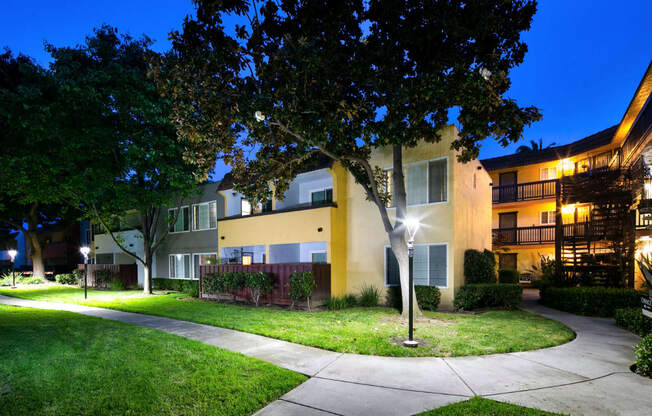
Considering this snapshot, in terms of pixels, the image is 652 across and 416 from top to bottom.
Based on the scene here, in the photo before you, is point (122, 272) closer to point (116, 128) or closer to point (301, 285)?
point (116, 128)

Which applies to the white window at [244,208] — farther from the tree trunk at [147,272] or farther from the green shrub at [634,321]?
the green shrub at [634,321]

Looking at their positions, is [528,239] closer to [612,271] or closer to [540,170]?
[540,170]

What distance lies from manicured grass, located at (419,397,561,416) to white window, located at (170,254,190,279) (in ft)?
65.0

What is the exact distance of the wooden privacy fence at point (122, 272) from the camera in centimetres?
2305

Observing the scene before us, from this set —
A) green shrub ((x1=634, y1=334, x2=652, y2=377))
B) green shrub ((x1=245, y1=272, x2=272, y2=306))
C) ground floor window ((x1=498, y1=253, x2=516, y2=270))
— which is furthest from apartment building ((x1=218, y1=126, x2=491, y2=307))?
ground floor window ((x1=498, y1=253, x2=516, y2=270))

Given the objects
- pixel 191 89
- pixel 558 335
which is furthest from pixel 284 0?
pixel 558 335

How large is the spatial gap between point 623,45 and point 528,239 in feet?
733

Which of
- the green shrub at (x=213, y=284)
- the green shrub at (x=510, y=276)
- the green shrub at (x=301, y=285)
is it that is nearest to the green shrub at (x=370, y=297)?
the green shrub at (x=301, y=285)

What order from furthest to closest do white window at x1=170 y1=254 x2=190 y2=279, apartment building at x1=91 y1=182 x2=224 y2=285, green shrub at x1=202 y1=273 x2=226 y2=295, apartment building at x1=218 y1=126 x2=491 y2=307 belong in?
white window at x1=170 y1=254 x2=190 y2=279
apartment building at x1=91 y1=182 x2=224 y2=285
green shrub at x1=202 y1=273 x2=226 y2=295
apartment building at x1=218 y1=126 x2=491 y2=307

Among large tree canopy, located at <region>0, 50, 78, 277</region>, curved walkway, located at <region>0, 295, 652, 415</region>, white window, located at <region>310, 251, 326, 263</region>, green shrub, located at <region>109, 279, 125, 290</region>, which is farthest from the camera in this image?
green shrub, located at <region>109, 279, 125, 290</region>

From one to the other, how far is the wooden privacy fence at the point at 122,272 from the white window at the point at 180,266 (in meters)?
3.86

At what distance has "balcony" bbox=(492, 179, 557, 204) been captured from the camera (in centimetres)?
2075

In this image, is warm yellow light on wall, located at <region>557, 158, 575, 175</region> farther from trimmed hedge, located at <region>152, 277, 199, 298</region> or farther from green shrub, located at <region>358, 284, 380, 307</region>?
trimmed hedge, located at <region>152, 277, 199, 298</region>

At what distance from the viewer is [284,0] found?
28.0 feet
